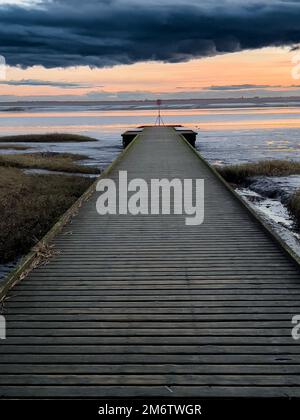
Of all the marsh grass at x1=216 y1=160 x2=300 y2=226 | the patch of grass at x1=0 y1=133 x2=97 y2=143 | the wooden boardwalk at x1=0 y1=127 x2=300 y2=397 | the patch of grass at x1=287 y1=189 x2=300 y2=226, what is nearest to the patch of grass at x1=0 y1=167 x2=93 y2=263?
the wooden boardwalk at x1=0 y1=127 x2=300 y2=397

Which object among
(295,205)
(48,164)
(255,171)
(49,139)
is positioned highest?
(49,139)

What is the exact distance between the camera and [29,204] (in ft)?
53.0

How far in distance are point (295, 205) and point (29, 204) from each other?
8.76 metres

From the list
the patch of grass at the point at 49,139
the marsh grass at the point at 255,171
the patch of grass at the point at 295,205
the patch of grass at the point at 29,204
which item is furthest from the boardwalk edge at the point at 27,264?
the patch of grass at the point at 49,139

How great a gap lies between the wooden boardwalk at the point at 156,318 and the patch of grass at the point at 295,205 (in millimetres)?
6498

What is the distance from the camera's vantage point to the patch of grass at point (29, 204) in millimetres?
12453

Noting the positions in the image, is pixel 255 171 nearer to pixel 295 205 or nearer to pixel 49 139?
pixel 295 205

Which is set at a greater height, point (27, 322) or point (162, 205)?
point (162, 205)

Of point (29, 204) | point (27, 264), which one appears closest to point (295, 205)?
point (29, 204)

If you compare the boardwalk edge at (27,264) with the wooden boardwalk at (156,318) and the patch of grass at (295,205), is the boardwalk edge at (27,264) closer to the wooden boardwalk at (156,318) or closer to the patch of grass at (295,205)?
the wooden boardwalk at (156,318)

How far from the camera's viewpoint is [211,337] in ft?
17.7
